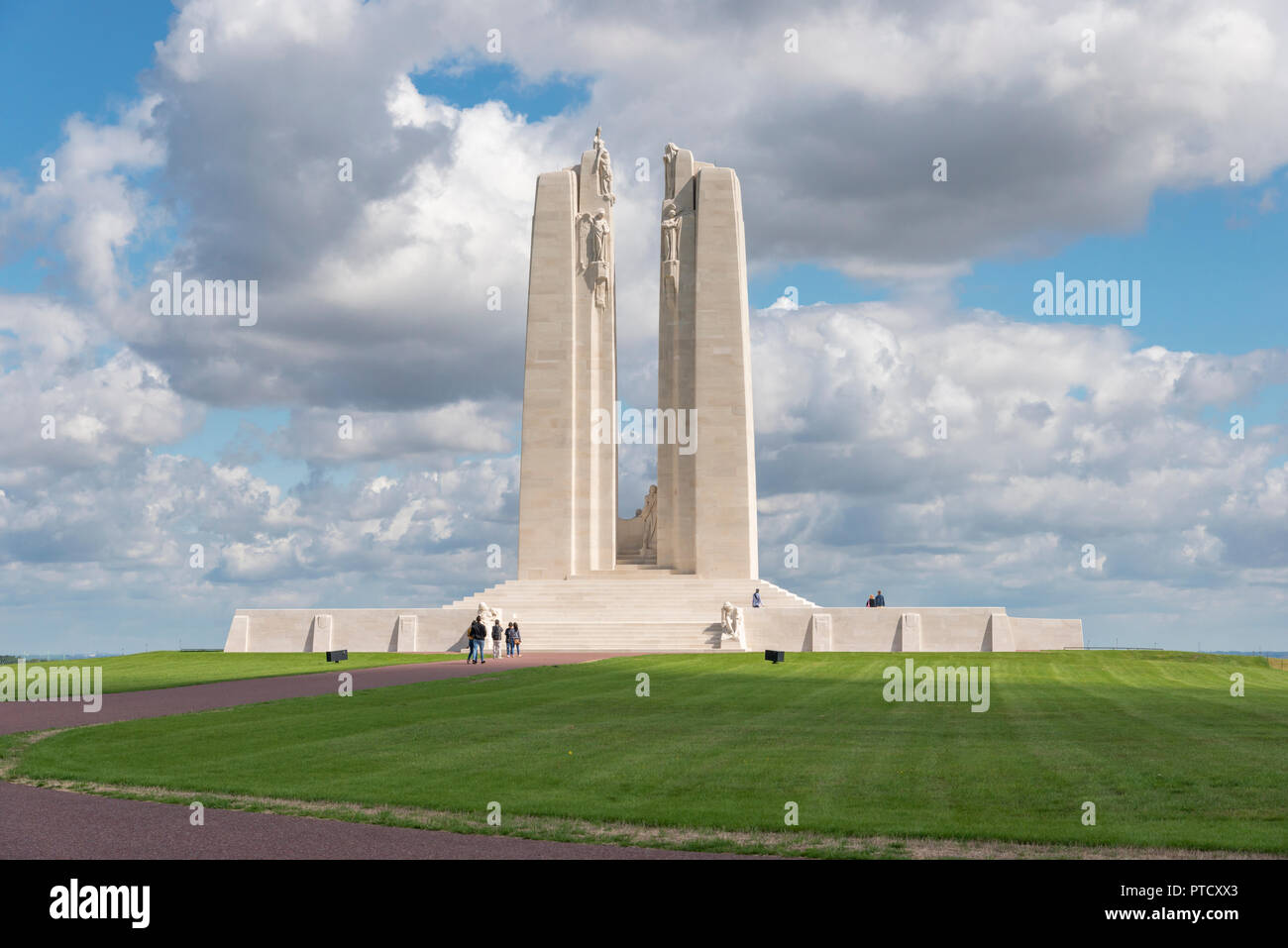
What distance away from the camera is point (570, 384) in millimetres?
59062

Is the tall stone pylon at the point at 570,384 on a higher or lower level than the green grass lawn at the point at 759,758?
higher

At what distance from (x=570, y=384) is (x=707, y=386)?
6904 millimetres

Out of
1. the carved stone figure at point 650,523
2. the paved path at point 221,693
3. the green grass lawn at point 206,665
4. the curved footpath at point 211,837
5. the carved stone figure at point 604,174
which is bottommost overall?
the green grass lawn at point 206,665

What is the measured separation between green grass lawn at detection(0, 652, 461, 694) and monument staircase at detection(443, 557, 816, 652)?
5903mm

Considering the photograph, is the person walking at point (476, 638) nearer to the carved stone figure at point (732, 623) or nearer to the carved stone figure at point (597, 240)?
the carved stone figure at point (732, 623)

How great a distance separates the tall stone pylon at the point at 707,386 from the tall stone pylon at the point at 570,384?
9.79 ft

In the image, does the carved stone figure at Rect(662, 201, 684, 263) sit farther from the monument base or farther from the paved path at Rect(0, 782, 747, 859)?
the paved path at Rect(0, 782, 747, 859)

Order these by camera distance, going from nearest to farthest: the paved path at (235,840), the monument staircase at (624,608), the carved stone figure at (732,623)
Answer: the paved path at (235,840), the carved stone figure at (732,623), the monument staircase at (624,608)

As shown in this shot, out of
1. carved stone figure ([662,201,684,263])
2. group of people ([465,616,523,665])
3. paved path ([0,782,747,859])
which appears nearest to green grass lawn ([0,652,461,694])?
group of people ([465,616,523,665])

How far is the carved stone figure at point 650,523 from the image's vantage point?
62.4 meters

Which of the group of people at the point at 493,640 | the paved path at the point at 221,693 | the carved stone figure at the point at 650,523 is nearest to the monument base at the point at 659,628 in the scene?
the group of people at the point at 493,640

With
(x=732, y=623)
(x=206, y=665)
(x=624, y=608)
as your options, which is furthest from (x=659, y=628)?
(x=206, y=665)
